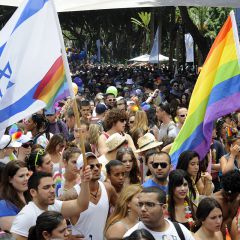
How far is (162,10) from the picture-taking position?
45.6 m

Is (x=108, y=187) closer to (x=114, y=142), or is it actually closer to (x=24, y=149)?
(x=114, y=142)

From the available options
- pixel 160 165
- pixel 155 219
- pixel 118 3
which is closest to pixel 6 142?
pixel 160 165

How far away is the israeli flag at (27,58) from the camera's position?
6500mm

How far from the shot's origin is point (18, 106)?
650 centimetres

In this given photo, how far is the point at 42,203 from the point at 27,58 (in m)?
1.40

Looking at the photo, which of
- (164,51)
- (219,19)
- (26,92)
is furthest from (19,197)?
(164,51)

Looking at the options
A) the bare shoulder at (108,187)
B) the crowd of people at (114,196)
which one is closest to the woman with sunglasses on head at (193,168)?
the crowd of people at (114,196)

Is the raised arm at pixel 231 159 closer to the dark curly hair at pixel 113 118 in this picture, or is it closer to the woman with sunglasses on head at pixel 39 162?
the dark curly hair at pixel 113 118

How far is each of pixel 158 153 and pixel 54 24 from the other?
1.61 m

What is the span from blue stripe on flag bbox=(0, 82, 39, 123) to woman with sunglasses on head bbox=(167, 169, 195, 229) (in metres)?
1.38

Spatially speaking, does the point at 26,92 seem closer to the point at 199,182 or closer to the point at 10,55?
the point at 10,55

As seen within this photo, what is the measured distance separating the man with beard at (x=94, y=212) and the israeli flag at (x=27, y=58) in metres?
0.77

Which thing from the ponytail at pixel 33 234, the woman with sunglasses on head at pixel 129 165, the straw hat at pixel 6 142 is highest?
the ponytail at pixel 33 234

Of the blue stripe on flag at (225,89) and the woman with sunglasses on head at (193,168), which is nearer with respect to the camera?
the woman with sunglasses on head at (193,168)
